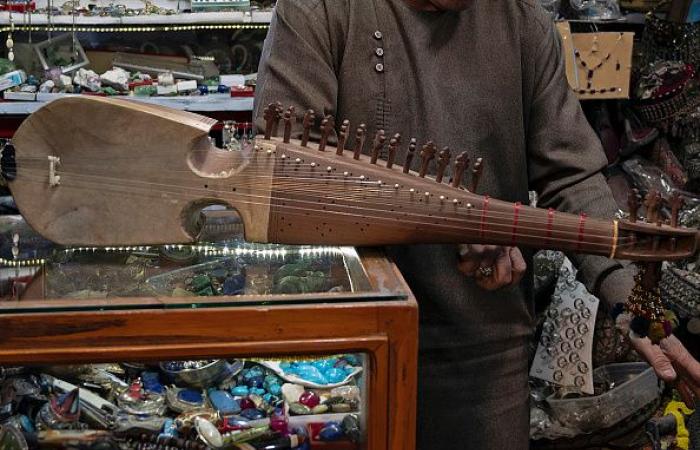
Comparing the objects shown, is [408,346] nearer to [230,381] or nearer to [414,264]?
[230,381]

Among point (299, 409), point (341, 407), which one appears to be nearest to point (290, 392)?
→ point (299, 409)

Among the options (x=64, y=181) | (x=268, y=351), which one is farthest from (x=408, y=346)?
(x=64, y=181)

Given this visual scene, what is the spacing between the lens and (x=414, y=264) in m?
1.31

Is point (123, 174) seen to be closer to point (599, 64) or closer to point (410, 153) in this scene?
point (410, 153)

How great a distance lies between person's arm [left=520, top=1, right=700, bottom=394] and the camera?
1229 millimetres

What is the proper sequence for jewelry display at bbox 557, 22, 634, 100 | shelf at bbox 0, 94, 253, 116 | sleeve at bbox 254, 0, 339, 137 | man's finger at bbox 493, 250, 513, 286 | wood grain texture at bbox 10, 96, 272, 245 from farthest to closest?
shelf at bbox 0, 94, 253, 116 < jewelry display at bbox 557, 22, 634, 100 < sleeve at bbox 254, 0, 339, 137 < man's finger at bbox 493, 250, 513, 286 < wood grain texture at bbox 10, 96, 272, 245

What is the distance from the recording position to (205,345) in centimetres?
83

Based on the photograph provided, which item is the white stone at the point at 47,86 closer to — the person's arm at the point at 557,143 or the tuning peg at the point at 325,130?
the person's arm at the point at 557,143

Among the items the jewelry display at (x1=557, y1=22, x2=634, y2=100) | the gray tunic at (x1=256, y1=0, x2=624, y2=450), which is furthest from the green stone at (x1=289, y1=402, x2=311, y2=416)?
the jewelry display at (x1=557, y1=22, x2=634, y2=100)

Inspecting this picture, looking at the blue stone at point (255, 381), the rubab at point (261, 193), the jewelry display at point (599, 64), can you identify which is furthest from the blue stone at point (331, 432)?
the jewelry display at point (599, 64)

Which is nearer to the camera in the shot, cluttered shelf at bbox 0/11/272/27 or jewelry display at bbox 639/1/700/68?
jewelry display at bbox 639/1/700/68

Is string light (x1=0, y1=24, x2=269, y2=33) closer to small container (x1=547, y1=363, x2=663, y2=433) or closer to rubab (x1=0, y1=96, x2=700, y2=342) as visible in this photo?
small container (x1=547, y1=363, x2=663, y2=433)

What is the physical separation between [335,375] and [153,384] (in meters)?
0.23

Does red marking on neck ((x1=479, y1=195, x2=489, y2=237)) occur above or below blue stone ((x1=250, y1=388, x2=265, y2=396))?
above
